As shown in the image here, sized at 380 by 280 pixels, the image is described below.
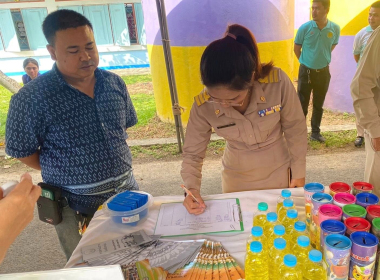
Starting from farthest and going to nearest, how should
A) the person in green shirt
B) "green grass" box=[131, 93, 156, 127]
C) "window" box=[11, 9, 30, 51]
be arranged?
1. "window" box=[11, 9, 30, 51]
2. "green grass" box=[131, 93, 156, 127]
3. the person in green shirt

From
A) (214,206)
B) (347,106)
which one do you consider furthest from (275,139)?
(347,106)

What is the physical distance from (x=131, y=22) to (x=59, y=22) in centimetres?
705

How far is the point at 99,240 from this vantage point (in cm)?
129

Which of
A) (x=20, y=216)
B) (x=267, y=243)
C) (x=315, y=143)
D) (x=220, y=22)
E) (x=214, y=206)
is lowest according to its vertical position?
(x=315, y=143)

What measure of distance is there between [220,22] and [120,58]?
507 cm

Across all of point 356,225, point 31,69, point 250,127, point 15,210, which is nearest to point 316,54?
point 250,127

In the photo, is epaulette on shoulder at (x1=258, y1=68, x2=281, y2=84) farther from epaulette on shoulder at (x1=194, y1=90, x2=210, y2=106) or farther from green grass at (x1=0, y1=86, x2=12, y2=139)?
green grass at (x1=0, y1=86, x2=12, y2=139)

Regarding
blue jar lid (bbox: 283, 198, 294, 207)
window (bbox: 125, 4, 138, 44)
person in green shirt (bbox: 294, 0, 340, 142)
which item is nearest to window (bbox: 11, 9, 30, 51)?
window (bbox: 125, 4, 138, 44)

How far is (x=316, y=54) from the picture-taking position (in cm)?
396

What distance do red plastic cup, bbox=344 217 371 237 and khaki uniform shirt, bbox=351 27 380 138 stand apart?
38.1 inches

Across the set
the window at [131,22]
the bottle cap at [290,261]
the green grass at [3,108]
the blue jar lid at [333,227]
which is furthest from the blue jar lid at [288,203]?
the window at [131,22]

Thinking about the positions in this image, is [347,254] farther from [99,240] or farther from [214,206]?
[99,240]

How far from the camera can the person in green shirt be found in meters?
3.92

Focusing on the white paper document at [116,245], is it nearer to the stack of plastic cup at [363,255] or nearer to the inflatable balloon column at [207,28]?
the stack of plastic cup at [363,255]
